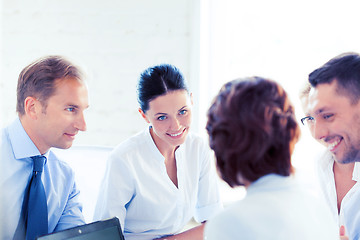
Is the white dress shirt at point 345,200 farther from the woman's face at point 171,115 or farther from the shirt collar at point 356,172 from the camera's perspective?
the woman's face at point 171,115

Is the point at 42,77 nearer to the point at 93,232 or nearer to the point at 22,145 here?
the point at 22,145

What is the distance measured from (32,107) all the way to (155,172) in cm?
51

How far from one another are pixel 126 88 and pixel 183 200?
1.06 metres

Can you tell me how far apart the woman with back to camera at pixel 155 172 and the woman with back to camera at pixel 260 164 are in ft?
2.20

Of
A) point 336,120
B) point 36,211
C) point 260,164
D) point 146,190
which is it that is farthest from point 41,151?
point 336,120

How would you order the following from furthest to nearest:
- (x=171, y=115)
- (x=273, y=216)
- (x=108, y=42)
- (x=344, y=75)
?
(x=108, y=42), (x=171, y=115), (x=344, y=75), (x=273, y=216)

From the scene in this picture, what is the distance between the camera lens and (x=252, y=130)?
0.80 m

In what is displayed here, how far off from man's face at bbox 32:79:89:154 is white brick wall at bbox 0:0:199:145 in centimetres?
97

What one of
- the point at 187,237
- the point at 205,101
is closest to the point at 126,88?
the point at 205,101

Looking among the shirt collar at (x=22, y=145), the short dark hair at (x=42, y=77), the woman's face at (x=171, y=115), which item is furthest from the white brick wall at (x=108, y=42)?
the shirt collar at (x=22, y=145)

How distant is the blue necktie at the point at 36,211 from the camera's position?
4.26 ft

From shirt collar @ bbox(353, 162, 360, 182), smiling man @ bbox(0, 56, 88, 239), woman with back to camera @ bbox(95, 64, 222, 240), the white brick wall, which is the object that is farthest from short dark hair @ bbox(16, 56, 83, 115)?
shirt collar @ bbox(353, 162, 360, 182)

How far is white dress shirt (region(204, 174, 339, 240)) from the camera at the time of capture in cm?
78

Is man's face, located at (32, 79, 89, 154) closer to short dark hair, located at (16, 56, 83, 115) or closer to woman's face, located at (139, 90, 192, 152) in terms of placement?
short dark hair, located at (16, 56, 83, 115)
